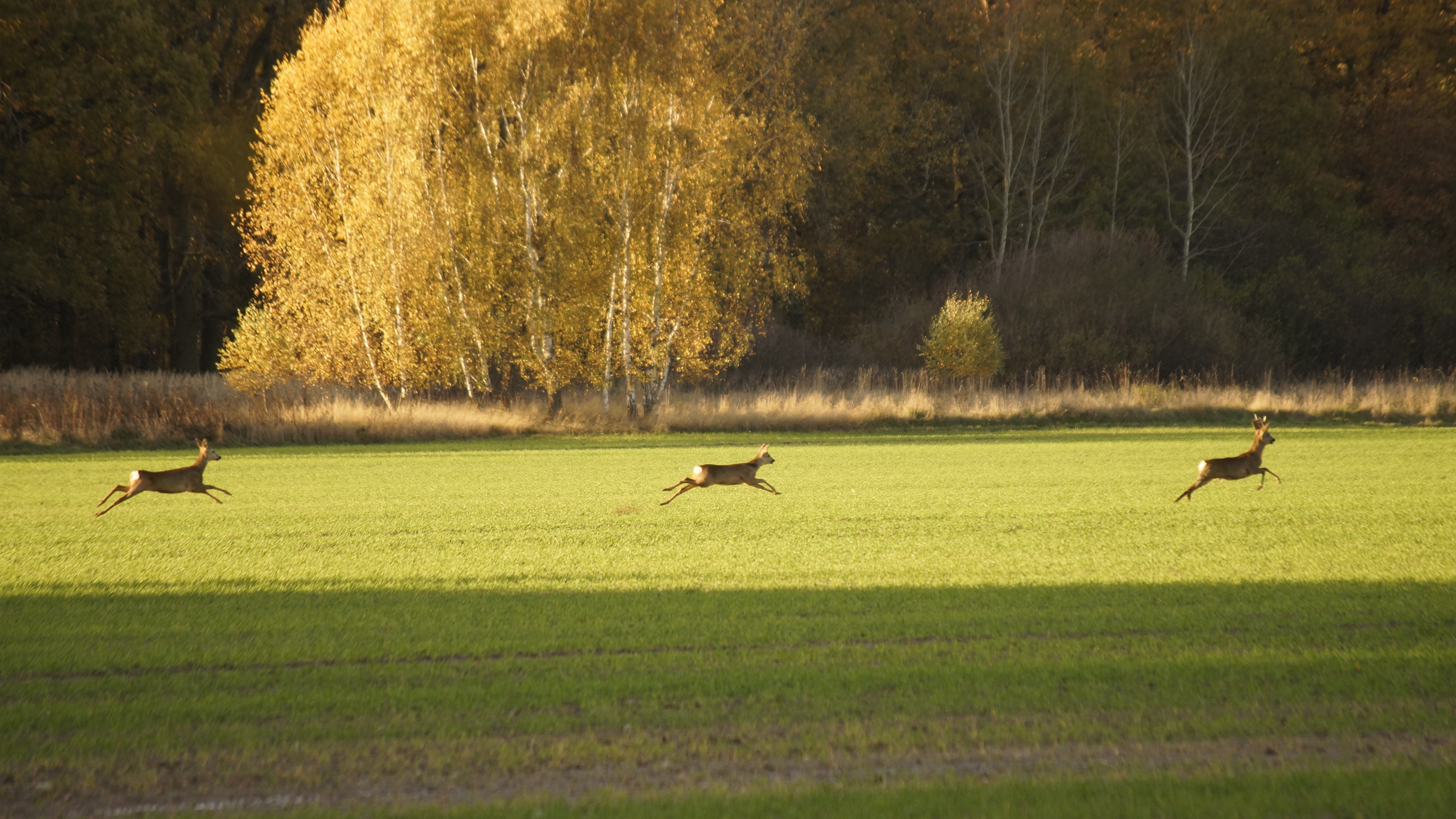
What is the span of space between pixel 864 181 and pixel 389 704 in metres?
44.5

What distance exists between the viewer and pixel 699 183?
29.3 metres

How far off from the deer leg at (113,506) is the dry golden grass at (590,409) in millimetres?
12912

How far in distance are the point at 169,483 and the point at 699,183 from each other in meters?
20.0

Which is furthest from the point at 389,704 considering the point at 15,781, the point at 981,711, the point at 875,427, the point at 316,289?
the point at 316,289

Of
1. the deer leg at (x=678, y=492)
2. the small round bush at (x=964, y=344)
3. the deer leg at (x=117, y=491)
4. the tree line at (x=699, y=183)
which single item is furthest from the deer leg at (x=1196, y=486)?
the small round bush at (x=964, y=344)

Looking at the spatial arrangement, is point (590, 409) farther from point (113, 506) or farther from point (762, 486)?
point (113, 506)

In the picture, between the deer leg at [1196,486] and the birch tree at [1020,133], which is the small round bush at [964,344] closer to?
the birch tree at [1020,133]

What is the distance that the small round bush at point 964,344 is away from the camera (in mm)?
34812

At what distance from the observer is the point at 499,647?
18.9ft

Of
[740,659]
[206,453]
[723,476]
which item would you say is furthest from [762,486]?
[740,659]

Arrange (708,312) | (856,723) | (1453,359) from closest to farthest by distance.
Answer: (856,723)
(708,312)
(1453,359)

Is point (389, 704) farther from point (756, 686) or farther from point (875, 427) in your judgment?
point (875, 427)

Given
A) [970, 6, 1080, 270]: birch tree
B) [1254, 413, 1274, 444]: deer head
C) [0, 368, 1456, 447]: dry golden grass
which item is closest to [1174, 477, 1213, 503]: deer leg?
[1254, 413, 1274, 444]: deer head

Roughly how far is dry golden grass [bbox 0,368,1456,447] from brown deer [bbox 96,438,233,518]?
12945 millimetres
